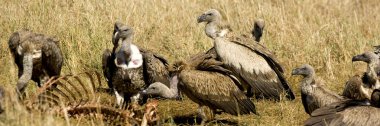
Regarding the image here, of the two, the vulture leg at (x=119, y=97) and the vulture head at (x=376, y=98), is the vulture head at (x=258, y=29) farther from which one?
the vulture head at (x=376, y=98)

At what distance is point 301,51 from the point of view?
11312 millimetres

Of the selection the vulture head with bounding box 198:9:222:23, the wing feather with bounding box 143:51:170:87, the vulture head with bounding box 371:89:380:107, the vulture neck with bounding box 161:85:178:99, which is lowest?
the vulture head with bounding box 371:89:380:107

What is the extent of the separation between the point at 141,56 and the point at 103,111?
1677 mm

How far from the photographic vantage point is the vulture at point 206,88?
7809mm

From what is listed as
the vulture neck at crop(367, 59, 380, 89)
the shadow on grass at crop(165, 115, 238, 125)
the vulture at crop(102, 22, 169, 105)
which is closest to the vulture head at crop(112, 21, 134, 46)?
the vulture at crop(102, 22, 169, 105)

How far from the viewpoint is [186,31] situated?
12.1m

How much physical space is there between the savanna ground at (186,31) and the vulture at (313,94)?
11.7 inches

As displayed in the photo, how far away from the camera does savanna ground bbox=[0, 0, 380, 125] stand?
10289 mm

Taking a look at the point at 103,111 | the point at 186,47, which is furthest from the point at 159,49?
the point at 103,111

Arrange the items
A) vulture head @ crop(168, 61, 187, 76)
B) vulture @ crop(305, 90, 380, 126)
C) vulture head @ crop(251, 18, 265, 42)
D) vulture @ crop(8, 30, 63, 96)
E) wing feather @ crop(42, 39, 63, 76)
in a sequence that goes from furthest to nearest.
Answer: vulture head @ crop(251, 18, 265, 42)
wing feather @ crop(42, 39, 63, 76)
vulture @ crop(8, 30, 63, 96)
vulture head @ crop(168, 61, 187, 76)
vulture @ crop(305, 90, 380, 126)

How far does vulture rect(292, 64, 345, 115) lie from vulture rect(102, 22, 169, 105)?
1.59m

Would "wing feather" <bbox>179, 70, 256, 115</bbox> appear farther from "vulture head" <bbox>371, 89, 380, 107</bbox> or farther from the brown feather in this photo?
the brown feather

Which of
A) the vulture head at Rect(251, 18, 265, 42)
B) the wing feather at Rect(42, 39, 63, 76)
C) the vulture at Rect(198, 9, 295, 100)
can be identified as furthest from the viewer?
the vulture head at Rect(251, 18, 265, 42)

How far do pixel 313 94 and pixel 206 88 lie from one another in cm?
127
